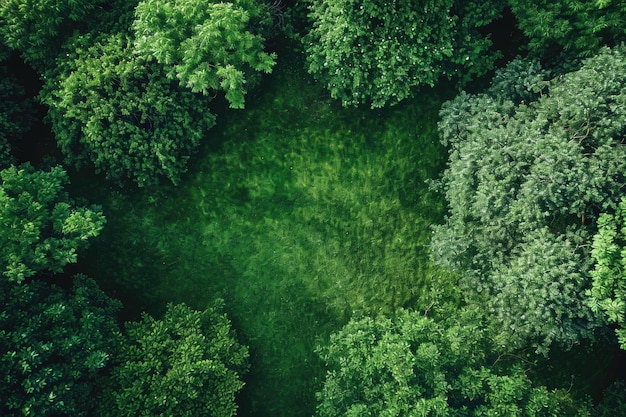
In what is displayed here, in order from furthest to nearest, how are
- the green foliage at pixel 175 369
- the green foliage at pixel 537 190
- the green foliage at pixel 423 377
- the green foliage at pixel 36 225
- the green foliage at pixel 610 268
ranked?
the green foliage at pixel 175 369
the green foliage at pixel 423 377
the green foliage at pixel 36 225
the green foliage at pixel 537 190
the green foliage at pixel 610 268

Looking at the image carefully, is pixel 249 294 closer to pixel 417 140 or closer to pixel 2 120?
pixel 417 140

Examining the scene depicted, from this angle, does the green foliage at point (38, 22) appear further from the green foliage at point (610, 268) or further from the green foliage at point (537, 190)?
the green foliage at point (610, 268)

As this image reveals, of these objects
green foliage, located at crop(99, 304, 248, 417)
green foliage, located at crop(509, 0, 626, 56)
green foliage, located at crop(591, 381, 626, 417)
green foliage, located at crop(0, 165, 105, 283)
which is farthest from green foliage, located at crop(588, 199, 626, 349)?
green foliage, located at crop(0, 165, 105, 283)

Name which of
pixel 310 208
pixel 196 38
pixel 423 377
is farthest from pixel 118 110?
pixel 423 377

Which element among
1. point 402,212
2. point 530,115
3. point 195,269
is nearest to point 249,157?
point 195,269

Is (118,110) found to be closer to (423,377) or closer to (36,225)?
(36,225)

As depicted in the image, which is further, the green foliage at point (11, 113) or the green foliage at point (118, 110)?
the green foliage at point (11, 113)

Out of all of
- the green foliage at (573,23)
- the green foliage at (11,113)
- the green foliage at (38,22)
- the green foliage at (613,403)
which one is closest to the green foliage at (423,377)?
the green foliage at (613,403)
